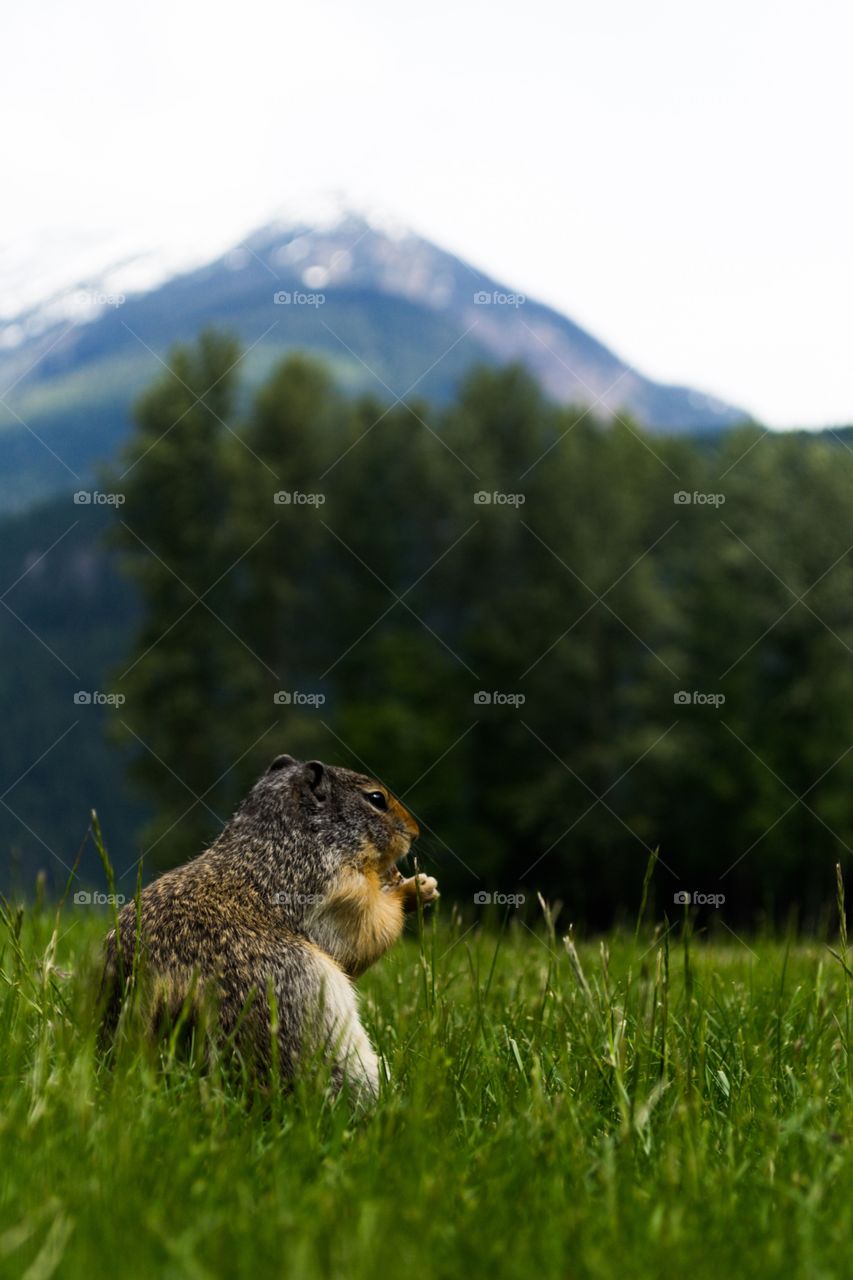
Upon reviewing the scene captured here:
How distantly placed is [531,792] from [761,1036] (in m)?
25.0

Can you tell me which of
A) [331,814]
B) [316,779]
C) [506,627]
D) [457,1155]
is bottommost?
[457,1155]

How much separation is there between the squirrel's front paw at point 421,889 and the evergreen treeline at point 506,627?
22.7 meters

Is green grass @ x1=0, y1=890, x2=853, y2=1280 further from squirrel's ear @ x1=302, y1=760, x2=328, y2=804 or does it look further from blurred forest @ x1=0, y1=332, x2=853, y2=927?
blurred forest @ x1=0, y1=332, x2=853, y2=927

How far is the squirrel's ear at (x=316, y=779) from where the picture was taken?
196 inches

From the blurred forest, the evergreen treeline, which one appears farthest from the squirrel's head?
the evergreen treeline

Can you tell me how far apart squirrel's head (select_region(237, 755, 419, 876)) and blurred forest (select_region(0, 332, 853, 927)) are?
22297 millimetres

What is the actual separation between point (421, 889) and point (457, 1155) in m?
1.63

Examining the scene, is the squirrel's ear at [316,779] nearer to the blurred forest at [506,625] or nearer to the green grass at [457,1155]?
the green grass at [457,1155]

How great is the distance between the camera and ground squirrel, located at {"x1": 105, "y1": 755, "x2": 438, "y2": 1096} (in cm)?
387

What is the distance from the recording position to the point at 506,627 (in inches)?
1222

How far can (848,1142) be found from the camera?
127 inches

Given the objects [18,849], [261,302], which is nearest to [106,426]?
[261,302]

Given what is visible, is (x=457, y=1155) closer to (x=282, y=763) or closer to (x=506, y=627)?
(x=282, y=763)

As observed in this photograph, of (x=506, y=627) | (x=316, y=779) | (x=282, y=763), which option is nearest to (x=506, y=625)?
(x=506, y=627)
